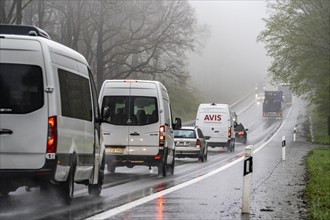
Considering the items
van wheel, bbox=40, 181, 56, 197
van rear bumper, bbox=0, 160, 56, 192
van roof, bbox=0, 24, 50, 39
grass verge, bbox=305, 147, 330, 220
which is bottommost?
grass verge, bbox=305, 147, 330, 220

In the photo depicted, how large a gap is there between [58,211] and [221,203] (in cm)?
310

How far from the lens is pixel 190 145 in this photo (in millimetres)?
29344

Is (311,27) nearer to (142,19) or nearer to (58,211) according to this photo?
(142,19)

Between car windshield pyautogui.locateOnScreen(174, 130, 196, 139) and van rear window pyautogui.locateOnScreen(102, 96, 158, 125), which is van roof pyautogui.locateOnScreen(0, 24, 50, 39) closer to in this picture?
van rear window pyautogui.locateOnScreen(102, 96, 158, 125)

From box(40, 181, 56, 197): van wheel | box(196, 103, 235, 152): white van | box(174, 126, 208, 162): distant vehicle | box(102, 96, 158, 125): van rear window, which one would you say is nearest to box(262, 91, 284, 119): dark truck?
box(196, 103, 235, 152): white van

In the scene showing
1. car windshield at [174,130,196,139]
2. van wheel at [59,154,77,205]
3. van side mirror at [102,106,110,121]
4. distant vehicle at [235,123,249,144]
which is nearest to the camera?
van wheel at [59,154,77,205]

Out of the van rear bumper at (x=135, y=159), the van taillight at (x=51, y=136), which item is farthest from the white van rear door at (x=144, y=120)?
the van taillight at (x=51, y=136)

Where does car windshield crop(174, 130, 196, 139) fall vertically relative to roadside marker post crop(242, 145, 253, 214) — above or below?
above

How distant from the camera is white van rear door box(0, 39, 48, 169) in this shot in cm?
983

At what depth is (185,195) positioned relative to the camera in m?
13.5

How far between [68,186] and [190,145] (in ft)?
60.8

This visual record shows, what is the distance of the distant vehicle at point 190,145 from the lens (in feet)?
95.3

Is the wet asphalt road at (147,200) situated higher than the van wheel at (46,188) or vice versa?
the van wheel at (46,188)

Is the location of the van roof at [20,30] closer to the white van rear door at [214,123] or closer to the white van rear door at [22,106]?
the white van rear door at [22,106]
